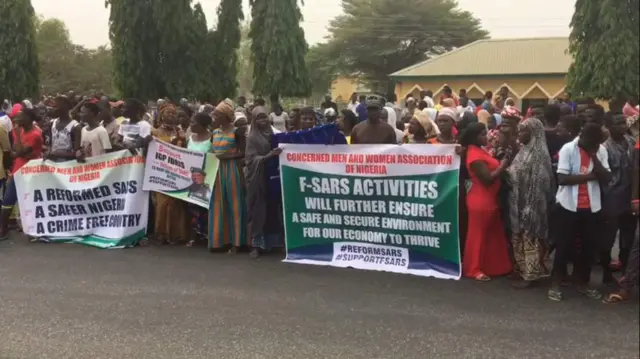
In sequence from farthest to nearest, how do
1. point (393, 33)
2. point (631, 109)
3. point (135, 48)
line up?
point (393, 33)
point (135, 48)
point (631, 109)

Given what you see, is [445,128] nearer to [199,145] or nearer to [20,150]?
[199,145]

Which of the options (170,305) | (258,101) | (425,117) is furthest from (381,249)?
(258,101)

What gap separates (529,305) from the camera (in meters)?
5.52

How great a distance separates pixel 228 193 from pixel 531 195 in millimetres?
3423

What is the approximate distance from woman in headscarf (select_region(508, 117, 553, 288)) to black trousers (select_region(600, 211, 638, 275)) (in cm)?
51

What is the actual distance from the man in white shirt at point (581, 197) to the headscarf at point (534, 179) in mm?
253

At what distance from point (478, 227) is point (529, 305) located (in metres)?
1.01

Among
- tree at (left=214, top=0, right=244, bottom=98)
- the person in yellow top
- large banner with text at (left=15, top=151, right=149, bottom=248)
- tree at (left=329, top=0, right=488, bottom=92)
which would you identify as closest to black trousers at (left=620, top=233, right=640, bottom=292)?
large banner with text at (left=15, top=151, right=149, bottom=248)

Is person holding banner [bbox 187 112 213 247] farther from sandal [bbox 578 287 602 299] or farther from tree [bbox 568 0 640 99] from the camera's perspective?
tree [bbox 568 0 640 99]


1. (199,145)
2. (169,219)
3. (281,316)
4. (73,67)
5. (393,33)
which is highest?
(393,33)

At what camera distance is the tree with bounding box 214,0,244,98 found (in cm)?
2339

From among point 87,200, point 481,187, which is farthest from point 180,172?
point 481,187

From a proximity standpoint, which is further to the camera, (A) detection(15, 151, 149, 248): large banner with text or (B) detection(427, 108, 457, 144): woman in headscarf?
(A) detection(15, 151, 149, 248): large banner with text

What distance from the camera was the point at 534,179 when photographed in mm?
5832
